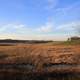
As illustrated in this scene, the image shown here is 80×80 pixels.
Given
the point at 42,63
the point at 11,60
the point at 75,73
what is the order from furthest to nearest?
the point at 11,60 → the point at 42,63 → the point at 75,73

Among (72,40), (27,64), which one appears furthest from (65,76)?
(72,40)

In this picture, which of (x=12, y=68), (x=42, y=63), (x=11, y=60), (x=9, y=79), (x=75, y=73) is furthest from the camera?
(x=11, y=60)

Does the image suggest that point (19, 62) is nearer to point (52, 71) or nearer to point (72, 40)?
point (52, 71)

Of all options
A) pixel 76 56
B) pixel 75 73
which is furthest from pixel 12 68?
pixel 76 56

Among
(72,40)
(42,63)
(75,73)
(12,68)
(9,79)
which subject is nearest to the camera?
(9,79)

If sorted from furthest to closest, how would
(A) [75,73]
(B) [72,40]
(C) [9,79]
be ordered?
(B) [72,40] < (A) [75,73] < (C) [9,79]

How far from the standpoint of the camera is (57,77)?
84.6 ft

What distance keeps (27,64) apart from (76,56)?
7496 mm

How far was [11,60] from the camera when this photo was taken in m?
33.2

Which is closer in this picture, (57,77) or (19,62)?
(57,77)

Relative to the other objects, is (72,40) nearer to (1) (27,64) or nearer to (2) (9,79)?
(1) (27,64)

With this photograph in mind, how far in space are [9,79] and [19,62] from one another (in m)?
7.42

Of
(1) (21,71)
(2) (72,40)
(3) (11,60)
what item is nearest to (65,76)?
(1) (21,71)

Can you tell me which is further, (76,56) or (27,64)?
(76,56)
